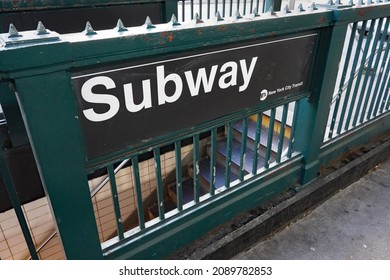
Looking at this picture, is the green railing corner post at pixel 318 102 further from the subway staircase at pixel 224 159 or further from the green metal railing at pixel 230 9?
the subway staircase at pixel 224 159

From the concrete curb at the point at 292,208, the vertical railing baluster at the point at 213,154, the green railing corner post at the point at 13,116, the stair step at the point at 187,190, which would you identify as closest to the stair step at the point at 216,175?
the stair step at the point at 187,190

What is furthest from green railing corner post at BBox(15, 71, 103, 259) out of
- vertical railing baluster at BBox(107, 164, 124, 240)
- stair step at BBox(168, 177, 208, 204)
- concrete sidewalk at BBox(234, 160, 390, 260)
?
stair step at BBox(168, 177, 208, 204)

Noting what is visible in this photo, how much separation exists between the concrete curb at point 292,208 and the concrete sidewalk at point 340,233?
0.18 ft

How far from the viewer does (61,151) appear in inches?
44.4

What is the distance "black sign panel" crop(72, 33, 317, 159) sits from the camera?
3.79 ft

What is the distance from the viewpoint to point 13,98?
5.64 ft

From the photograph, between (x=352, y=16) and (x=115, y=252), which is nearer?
(x=115, y=252)

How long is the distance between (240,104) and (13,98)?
1215 millimetres

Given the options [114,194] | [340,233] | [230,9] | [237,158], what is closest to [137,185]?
[114,194]

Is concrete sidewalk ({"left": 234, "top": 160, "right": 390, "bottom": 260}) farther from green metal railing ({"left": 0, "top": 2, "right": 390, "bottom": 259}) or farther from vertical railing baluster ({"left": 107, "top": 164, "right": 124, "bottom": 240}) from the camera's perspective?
vertical railing baluster ({"left": 107, "top": 164, "right": 124, "bottom": 240})
